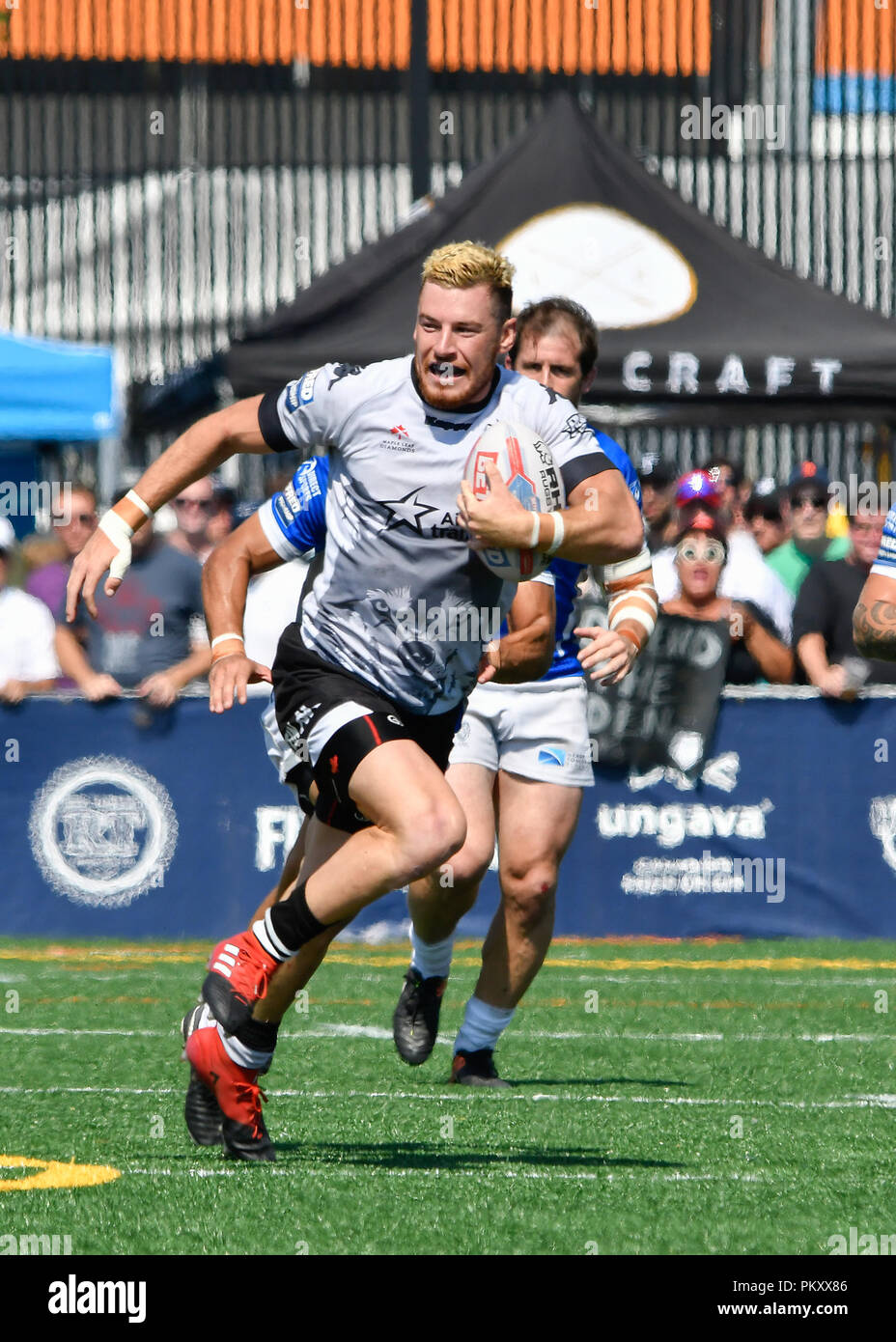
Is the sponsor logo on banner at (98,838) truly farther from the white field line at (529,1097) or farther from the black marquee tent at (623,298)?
the white field line at (529,1097)

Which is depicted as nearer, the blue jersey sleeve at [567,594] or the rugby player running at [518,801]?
the blue jersey sleeve at [567,594]

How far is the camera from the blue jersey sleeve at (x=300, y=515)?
19.8ft

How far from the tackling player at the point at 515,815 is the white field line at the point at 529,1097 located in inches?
10.4

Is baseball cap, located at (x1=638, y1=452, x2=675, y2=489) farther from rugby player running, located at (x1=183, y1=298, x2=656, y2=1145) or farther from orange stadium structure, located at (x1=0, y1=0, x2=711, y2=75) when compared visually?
orange stadium structure, located at (x1=0, y1=0, x2=711, y2=75)

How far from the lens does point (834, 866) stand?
1156 cm

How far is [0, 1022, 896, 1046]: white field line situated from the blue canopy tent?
29.1 ft

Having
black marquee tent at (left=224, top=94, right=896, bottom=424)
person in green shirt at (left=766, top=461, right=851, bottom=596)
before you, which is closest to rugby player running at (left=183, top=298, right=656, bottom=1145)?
person in green shirt at (left=766, top=461, right=851, bottom=596)

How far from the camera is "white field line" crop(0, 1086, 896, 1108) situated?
6.82 metres

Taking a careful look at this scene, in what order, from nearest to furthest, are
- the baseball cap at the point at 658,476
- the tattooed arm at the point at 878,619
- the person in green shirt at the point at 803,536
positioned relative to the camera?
1. the tattooed arm at the point at 878,619
2. the baseball cap at the point at 658,476
3. the person in green shirt at the point at 803,536

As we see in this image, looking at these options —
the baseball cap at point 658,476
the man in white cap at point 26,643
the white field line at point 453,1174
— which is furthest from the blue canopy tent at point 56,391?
the white field line at point 453,1174
